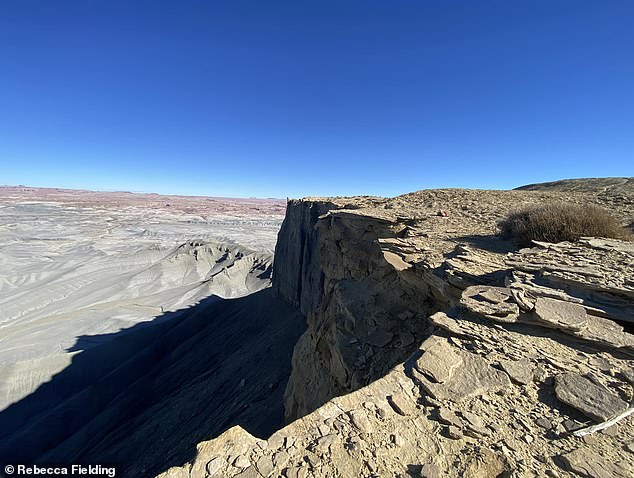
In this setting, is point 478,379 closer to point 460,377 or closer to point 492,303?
point 460,377

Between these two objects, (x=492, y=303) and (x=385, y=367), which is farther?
(x=385, y=367)

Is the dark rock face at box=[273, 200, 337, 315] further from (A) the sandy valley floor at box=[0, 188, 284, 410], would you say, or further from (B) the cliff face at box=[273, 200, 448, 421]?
(A) the sandy valley floor at box=[0, 188, 284, 410]

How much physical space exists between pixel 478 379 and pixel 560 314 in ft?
5.79

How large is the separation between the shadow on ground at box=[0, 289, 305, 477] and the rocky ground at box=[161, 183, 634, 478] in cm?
765

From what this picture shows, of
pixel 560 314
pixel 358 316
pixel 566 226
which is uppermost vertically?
pixel 566 226

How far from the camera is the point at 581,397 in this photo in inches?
119

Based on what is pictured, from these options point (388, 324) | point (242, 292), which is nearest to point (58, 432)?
point (388, 324)

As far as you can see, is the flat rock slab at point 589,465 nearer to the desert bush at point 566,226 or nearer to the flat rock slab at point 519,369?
the flat rock slab at point 519,369

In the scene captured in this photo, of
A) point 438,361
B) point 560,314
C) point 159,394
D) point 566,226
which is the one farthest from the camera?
point 159,394

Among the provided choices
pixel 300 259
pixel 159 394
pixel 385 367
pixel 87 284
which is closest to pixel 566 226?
pixel 385 367

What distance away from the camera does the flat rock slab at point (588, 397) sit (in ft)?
9.37

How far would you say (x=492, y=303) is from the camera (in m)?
4.50

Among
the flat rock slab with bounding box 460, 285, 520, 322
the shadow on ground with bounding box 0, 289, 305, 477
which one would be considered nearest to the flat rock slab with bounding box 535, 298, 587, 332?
the flat rock slab with bounding box 460, 285, 520, 322

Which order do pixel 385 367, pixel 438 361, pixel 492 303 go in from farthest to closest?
pixel 385 367, pixel 492 303, pixel 438 361
